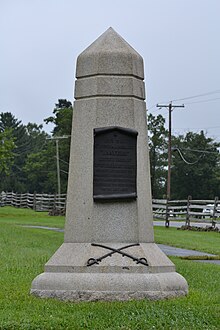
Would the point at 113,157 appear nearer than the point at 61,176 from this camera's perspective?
Yes

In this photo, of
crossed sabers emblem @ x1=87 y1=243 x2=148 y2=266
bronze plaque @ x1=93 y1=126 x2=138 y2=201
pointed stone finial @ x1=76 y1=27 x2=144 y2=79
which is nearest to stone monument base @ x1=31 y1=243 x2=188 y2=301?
crossed sabers emblem @ x1=87 y1=243 x2=148 y2=266

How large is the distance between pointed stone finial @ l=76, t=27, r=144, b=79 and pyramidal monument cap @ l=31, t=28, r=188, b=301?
13mm

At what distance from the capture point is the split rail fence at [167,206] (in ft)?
117

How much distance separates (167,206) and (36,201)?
2295 cm

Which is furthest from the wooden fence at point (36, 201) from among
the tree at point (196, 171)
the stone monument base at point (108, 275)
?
the stone monument base at point (108, 275)

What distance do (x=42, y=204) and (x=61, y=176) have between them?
27897mm

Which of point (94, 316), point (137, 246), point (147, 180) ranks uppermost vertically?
point (147, 180)

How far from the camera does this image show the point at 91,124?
32.8 feet

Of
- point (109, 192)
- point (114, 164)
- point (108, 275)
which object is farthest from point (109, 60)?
point (108, 275)

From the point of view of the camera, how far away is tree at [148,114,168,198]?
77062 millimetres

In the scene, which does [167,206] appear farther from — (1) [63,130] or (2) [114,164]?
(1) [63,130]

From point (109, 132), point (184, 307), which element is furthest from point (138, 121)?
point (184, 307)

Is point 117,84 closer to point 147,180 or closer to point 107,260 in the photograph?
point 147,180

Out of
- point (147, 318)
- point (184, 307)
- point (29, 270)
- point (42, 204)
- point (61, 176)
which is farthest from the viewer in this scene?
point (61, 176)
